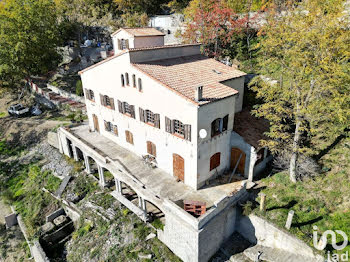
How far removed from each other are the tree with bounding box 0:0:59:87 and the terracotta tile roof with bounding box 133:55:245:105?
107 ft

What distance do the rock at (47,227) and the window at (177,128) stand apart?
1606 cm

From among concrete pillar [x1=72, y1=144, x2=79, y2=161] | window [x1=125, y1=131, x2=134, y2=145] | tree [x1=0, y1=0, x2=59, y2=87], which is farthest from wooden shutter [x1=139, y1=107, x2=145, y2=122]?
tree [x1=0, y1=0, x2=59, y2=87]

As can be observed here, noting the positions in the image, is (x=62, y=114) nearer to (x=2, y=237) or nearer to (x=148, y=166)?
(x=2, y=237)

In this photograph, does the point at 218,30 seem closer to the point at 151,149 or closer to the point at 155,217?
the point at 151,149

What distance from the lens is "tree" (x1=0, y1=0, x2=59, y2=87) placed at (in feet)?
138

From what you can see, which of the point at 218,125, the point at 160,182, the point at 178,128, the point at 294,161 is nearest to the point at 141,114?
the point at 178,128

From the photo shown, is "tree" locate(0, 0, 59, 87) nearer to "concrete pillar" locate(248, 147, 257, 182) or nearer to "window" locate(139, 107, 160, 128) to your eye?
"window" locate(139, 107, 160, 128)

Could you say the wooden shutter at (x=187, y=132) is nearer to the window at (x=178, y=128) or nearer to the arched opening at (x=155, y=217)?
the window at (x=178, y=128)

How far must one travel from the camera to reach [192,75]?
21422 mm

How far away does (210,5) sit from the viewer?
38312 millimetres

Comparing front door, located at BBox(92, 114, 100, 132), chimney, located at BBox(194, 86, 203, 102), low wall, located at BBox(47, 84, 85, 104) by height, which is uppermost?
chimney, located at BBox(194, 86, 203, 102)

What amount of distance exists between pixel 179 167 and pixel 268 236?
840 cm

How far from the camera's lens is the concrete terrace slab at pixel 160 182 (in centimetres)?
1944

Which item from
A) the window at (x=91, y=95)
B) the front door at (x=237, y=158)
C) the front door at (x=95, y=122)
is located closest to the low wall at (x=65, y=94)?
the front door at (x=95, y=122)
